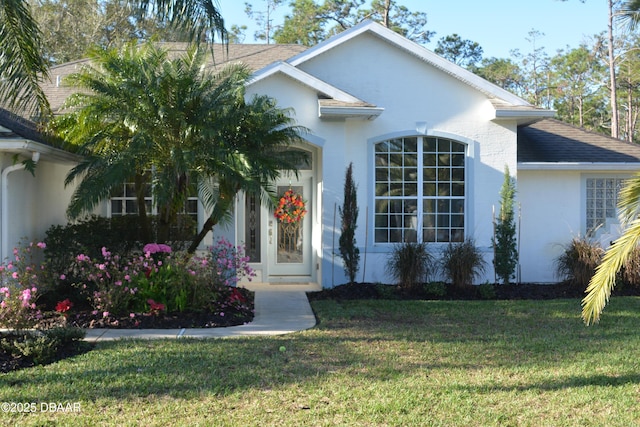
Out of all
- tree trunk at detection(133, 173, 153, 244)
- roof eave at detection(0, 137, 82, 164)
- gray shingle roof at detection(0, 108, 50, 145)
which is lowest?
tree trunk at detection(133, 173, 153, 244)

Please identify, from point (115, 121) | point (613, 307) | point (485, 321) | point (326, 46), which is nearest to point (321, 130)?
point (326, 46)

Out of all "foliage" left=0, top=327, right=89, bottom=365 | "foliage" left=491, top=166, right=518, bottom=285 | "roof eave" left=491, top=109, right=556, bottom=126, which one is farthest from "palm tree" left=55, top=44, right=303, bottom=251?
"foliage" left=491, top=166, right=518, bottom=285

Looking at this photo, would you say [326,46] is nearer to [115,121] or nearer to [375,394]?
[115,121]

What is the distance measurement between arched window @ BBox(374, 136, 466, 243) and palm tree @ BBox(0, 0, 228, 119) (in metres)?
5.55

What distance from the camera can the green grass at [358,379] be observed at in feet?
18.9

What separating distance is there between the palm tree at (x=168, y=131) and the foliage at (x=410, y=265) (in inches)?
135

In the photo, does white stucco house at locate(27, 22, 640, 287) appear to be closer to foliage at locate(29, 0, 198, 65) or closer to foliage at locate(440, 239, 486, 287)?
foliage at locate(440, 239, 486, 287)

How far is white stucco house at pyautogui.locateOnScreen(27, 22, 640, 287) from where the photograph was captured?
13.2m

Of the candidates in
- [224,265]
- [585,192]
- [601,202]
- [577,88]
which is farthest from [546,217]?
[577,88]

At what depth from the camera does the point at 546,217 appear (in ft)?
47.9

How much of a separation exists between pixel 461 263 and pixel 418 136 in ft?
9.18

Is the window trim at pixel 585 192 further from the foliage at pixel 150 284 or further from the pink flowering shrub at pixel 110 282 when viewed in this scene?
the pink flowering shrub at pixel 110 282

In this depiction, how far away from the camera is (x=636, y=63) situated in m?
35.6

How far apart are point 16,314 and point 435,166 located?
8564 mm
